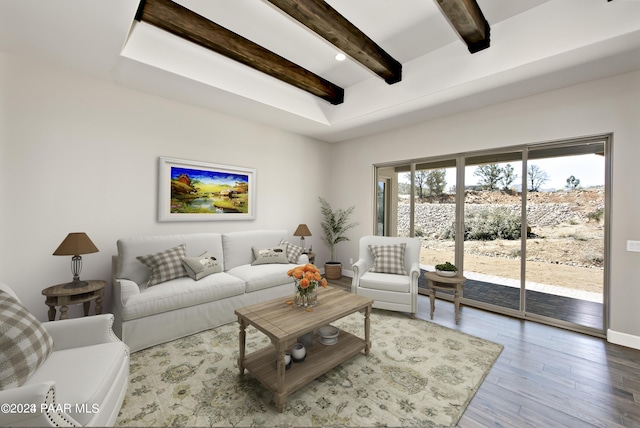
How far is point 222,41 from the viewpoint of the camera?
2773mm

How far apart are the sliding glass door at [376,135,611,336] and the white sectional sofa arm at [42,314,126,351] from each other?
4187 millimetres

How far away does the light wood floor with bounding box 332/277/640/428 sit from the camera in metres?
1.75

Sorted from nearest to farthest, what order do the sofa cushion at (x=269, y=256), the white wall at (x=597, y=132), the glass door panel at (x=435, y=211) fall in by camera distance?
the white wall at (x=597, y=132) < the sofa cushion at (x=269, y=256) < the glass door panel at (x=435, y=211)

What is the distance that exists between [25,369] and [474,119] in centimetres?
504

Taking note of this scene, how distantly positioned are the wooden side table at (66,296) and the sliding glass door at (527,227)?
14.6ft

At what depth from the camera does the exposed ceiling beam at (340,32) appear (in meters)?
2.26

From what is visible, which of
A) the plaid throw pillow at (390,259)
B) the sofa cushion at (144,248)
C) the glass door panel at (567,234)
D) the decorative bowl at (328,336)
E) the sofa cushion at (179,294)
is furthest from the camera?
the plaid throw pillow at (390,259)

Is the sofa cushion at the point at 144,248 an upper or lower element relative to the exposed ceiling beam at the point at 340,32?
lower

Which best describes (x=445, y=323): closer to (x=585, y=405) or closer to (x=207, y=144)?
(x=585, y=405)

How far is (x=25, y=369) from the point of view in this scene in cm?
134

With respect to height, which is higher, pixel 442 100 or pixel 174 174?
pixel 442 100

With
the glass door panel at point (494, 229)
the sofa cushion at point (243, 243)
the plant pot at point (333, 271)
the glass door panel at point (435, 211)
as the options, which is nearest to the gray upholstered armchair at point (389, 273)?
the glass door panel at point (435, 211)

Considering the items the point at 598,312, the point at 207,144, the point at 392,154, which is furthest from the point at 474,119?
the point at 207,144

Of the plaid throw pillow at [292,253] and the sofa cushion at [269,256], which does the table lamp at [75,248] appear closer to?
the sofa cushion at [269,256]
